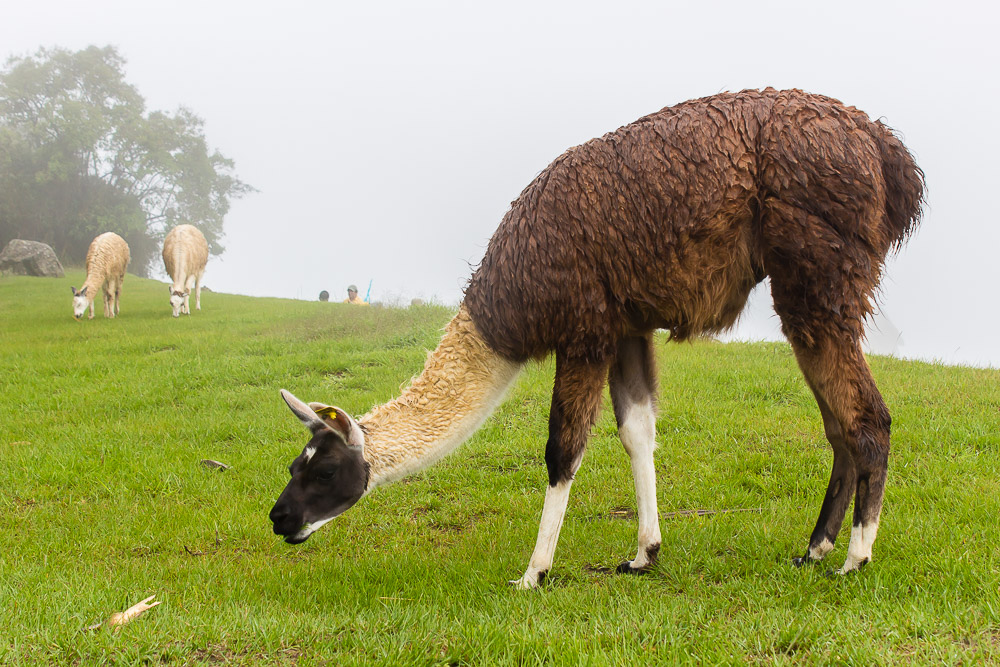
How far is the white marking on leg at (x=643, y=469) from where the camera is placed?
394 cm

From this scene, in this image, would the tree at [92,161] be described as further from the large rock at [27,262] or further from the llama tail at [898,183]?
the llama tail at [898,183]

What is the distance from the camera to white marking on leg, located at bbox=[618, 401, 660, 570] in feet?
12.9

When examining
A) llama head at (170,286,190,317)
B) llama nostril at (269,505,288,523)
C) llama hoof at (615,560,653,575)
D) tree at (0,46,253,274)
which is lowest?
llama hoof at (615,560,653,575)

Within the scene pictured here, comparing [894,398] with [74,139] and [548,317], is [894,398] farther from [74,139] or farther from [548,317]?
[74,139]

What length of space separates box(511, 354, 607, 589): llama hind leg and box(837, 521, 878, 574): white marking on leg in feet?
4.41

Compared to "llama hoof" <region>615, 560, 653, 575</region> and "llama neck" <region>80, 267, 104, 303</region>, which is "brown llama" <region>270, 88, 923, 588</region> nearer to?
"llama hoof" <region>615, 560, 653, 575</region>

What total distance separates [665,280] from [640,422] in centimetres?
86

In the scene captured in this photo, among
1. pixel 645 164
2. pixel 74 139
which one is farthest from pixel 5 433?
pixel 74 139

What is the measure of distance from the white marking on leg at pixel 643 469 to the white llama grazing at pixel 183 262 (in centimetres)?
1523

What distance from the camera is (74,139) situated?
3594 cm

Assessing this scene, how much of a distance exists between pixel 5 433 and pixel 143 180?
37611 mm

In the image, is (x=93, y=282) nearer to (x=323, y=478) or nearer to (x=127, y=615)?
(x=323, y=478)

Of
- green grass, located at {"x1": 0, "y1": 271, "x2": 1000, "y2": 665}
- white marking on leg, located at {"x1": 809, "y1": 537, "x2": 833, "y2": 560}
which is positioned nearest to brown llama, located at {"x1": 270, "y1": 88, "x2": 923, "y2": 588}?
white marking on leg, located at {"x1": 809, "y1": 537, "x2": 833, "y2": 560}

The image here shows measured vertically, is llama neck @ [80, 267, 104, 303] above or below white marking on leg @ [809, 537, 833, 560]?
above
